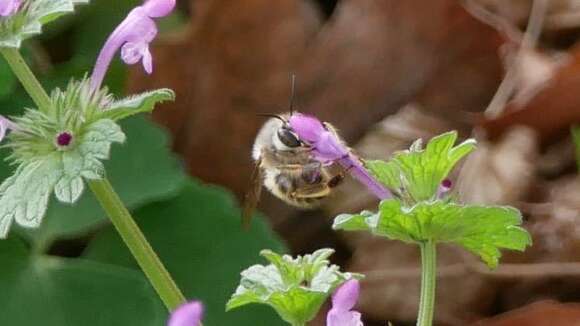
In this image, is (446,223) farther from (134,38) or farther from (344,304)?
(134,38)

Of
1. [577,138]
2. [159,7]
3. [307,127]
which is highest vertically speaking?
[159,7]

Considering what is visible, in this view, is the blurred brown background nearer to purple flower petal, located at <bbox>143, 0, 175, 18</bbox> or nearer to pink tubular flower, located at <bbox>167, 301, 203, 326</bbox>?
purple flower petal, located at <bbox>143, 0, 175, 18</bbox>

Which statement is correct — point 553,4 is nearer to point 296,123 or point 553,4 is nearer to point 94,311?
point 94,311

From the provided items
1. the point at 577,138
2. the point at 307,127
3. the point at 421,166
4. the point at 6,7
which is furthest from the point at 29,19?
the point at 577,138

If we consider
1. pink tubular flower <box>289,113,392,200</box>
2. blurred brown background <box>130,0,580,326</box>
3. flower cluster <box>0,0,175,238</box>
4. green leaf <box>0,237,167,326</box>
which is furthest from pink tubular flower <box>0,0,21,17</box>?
blurred brown background <box>130,0,580,326</box>

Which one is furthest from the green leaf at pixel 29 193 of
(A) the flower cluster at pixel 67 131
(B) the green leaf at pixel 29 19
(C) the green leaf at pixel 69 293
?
(C) the green leaf at pixel 69 293
